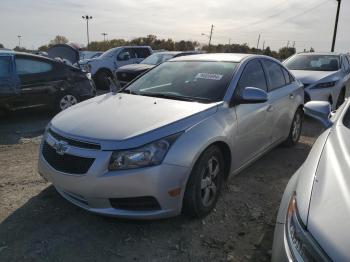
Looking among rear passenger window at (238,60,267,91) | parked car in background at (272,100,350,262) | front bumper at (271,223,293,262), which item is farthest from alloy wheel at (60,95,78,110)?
front bumper at (271,223,293,262)

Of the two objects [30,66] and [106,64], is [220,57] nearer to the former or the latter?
[30,66]

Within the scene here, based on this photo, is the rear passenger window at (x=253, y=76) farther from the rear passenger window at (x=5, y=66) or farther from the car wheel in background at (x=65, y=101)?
the rear passenger window at (x=5, y=66)

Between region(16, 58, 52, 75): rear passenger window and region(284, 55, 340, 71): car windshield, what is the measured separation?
19.5 ft

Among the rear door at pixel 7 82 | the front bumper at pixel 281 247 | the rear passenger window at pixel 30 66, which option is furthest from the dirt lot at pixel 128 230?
the rear passenger window at pixel 30 66

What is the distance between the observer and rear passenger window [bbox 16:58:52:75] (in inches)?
300

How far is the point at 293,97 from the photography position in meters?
5.63

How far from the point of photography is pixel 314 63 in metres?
9.64

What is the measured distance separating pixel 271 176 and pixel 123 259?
100 inches

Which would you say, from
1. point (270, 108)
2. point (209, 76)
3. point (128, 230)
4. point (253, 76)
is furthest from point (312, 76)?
point (128, 230)

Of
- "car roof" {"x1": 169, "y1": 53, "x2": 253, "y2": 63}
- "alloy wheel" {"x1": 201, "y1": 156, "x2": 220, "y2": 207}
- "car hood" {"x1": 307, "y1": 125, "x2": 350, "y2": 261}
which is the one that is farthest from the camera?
"car roof" {"x1": 169, "y1": 53, "x2": 253, "y2": 63}

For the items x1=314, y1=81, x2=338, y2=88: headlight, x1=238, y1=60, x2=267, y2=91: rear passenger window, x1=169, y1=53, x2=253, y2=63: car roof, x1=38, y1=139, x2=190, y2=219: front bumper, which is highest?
x1=169, y1=53, x2=253, y2=63: car roof

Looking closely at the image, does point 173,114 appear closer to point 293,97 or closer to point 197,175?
point 197,175

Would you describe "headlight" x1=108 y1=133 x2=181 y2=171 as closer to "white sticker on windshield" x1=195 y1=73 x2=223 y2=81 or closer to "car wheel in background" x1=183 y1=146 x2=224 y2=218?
"car wheel in background" x1=183 y1=146 x2=224 y2=218

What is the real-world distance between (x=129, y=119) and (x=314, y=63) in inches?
297
